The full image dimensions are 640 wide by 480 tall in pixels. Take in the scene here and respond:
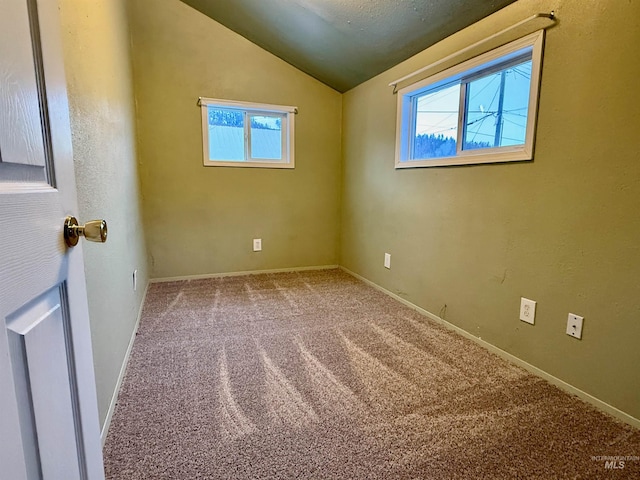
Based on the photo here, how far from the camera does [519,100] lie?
1.87 metres

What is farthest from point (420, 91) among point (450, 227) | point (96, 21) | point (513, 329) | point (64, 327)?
point (64, 327)

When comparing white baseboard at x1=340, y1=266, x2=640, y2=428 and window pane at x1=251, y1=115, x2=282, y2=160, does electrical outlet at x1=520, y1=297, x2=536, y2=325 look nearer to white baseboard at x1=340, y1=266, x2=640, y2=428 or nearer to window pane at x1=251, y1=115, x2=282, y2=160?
white baseboard at x1=340, y1=266, x2=640, y2=428

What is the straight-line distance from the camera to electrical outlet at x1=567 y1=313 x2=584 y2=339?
62.1 inches

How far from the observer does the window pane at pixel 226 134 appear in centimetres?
341

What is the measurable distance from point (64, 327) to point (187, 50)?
11.0ft

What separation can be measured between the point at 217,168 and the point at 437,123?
86.3 inches

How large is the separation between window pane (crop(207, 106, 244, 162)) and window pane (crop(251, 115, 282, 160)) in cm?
13

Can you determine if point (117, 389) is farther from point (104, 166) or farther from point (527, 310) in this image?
point (527, 310)

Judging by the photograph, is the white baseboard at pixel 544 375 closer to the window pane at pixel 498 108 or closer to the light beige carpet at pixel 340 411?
the light beige carpet at pixel 340 411

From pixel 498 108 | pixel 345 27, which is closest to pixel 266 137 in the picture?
pixel 345 27

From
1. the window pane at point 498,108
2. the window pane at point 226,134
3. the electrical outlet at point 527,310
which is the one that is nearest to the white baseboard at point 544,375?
the electrical outlet at point 527,310

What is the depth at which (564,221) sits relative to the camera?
1617mm

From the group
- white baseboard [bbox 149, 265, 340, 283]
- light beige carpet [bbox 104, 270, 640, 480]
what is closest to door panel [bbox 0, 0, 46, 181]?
light beige carpet [bbox 104, 270, 640, 480]

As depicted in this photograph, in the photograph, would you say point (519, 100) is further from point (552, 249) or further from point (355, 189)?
point (355, 189)
